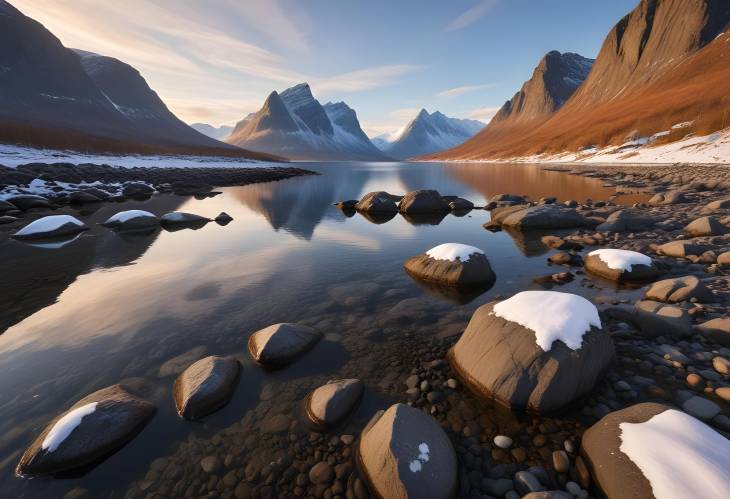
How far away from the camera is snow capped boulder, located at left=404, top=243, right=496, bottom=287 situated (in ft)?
31.2

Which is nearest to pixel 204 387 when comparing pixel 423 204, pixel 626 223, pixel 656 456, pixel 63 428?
pixel 63 428

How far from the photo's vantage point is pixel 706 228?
1252 cm

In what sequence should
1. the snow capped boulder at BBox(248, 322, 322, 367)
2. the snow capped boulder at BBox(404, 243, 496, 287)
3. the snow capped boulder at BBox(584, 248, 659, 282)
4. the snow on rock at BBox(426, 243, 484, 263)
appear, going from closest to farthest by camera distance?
the snow capped boulder at BBox(248, 322, 322, 367)
the snow capped boulder at BBox(584, 248, 659, 282)
the snow capped boulder at BBox(404, 243, 496, 287)
the snow on rock at BBox(426, 243, 484, 263)

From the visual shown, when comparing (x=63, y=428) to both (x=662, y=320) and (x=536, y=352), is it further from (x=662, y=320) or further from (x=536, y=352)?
(x=662, y=320)

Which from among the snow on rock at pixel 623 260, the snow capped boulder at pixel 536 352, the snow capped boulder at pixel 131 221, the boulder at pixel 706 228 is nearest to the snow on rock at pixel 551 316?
the snow capped boulder at pixel 536 352

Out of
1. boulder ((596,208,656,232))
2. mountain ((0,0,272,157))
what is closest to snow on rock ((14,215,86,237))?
boulder ((596,208,656,232))

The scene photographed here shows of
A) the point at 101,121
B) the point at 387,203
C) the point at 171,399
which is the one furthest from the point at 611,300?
the point at 101,121

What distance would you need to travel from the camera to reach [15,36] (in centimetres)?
12750

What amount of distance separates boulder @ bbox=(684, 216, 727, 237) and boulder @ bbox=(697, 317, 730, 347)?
29.9 feet

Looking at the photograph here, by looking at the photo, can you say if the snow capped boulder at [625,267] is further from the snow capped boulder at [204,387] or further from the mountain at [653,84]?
the mountain at [653,84]

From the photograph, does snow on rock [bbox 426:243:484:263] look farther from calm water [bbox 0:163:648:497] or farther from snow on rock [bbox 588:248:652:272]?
snow on rock [bbox 588:248:652:272]

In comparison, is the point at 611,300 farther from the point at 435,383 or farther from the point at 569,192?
the point at 569,192

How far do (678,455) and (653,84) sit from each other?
458 ft

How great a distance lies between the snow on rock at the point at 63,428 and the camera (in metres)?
4.16
